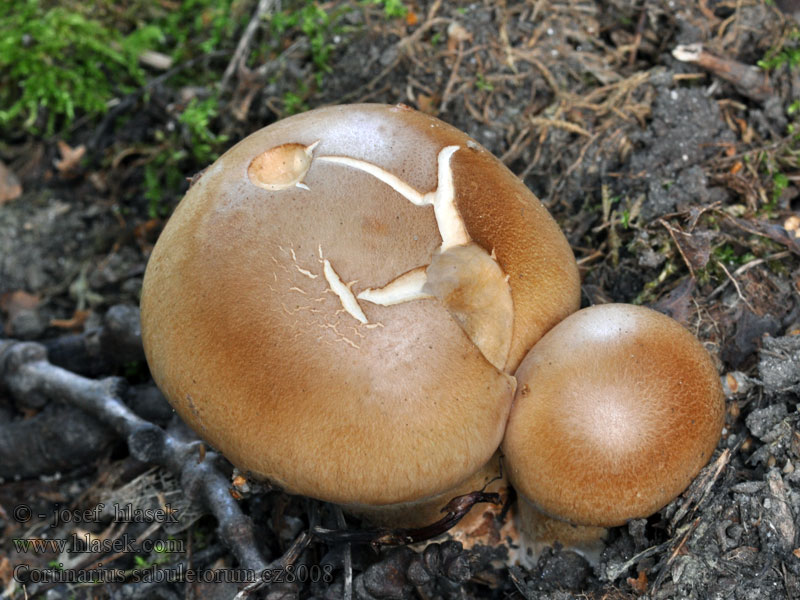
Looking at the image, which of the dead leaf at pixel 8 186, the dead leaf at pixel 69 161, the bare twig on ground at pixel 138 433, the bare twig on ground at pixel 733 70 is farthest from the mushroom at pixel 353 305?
the dead leaf at pixel 8 186

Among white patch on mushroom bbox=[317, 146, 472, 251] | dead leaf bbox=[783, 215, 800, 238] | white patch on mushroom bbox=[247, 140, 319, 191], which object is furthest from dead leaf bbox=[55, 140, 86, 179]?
dead leaf bbox=[783, 215, 800, 238]

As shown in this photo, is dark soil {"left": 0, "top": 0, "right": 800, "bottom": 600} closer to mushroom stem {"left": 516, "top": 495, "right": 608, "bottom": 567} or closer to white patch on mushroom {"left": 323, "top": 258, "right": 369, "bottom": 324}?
mushroom stem {"left": 516, "top": 495, "right": 608, "bottom": 567}

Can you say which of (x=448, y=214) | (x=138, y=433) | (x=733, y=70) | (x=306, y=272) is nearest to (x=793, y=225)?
(x=733, y=70)

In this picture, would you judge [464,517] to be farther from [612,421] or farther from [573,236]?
[573,236]

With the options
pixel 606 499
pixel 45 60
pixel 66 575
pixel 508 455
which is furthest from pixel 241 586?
pixel 45 60

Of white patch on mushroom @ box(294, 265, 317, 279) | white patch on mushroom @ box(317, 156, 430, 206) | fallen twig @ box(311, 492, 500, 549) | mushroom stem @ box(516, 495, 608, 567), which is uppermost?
white patch on mushroom @ box(317, 156, 430, 206)

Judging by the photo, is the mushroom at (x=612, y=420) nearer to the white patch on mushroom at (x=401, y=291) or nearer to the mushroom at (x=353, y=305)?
the mushroom at (x=353, y=305)
